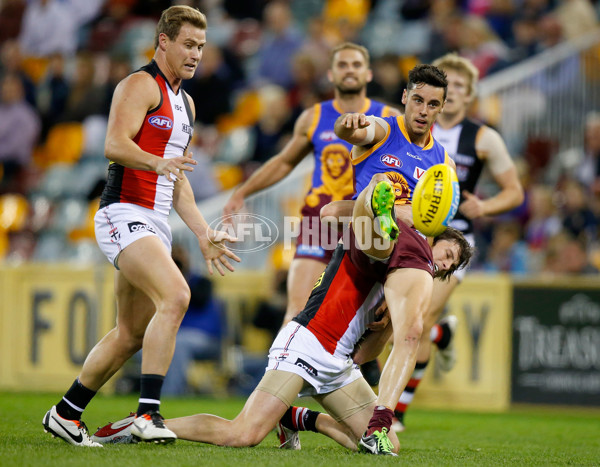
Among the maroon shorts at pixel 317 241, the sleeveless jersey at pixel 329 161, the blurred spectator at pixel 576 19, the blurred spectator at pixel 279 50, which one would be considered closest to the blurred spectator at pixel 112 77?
the blurred spectator at pixel 279 50

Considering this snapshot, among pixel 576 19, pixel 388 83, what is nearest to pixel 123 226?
pixel 388 83

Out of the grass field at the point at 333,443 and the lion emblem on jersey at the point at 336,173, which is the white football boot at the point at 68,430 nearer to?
the grass field at the point at 333,443

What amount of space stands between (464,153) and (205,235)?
3.10 metres

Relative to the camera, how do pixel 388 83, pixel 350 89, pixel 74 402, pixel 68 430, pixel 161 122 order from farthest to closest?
pixel 388 83 → pixel 350 89 → pixel 161 122 → pixel 74 402 → pixel 68 430

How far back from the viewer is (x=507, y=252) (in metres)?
11.5

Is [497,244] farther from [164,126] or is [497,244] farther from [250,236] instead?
[164,126]

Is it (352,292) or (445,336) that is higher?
(352,292)

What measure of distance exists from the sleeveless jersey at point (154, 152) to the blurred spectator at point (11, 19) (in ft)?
44.4

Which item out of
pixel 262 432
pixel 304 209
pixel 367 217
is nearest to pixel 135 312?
pixel 262 432

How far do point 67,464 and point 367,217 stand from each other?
6.85 feet

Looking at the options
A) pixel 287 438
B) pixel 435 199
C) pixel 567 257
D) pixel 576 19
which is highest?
pixel 576 19

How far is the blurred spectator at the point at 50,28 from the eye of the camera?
17.5m

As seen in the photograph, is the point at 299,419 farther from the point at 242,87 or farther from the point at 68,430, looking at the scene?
the point at 242,87

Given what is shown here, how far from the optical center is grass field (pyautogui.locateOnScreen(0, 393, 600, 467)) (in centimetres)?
480
